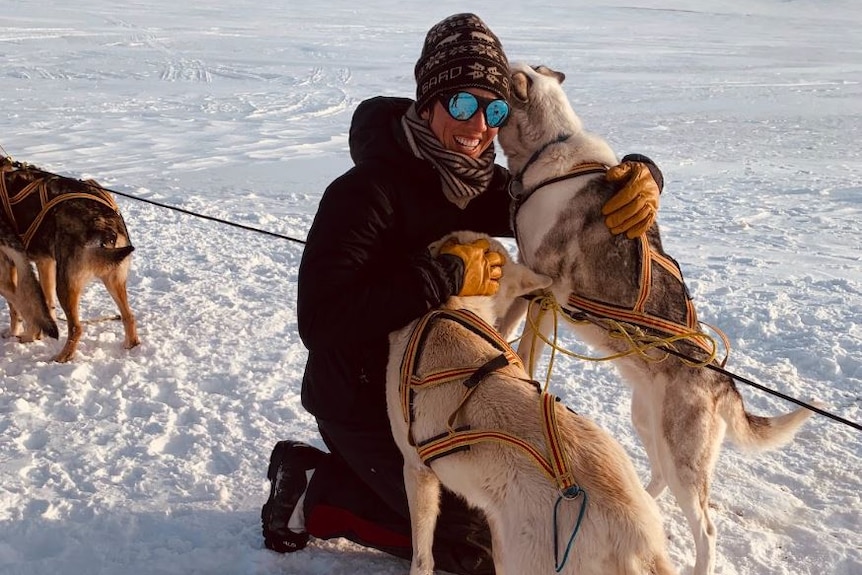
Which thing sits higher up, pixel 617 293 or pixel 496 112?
pixel 496 112

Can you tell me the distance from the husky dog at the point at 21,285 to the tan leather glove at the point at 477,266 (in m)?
2.87

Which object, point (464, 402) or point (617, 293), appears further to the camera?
point (617, 293)

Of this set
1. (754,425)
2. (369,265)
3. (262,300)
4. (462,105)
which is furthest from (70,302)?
(754,425)

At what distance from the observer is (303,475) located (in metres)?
2.96

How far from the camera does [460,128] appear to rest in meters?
2.48

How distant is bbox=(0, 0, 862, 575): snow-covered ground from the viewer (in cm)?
299

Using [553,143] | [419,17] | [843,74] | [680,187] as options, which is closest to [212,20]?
[419,17]

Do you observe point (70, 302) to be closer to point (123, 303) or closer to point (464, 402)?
point (123, 303)

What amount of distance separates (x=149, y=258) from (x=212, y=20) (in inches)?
971

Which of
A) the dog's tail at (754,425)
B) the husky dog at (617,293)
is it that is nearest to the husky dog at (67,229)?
the husky dog at (617,293)

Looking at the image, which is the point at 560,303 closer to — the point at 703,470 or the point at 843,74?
the point at 703,470

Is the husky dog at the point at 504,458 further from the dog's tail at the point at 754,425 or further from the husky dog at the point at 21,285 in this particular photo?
the husky dog at the point at 21,285

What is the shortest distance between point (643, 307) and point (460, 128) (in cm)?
101

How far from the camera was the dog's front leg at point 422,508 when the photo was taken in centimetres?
236
